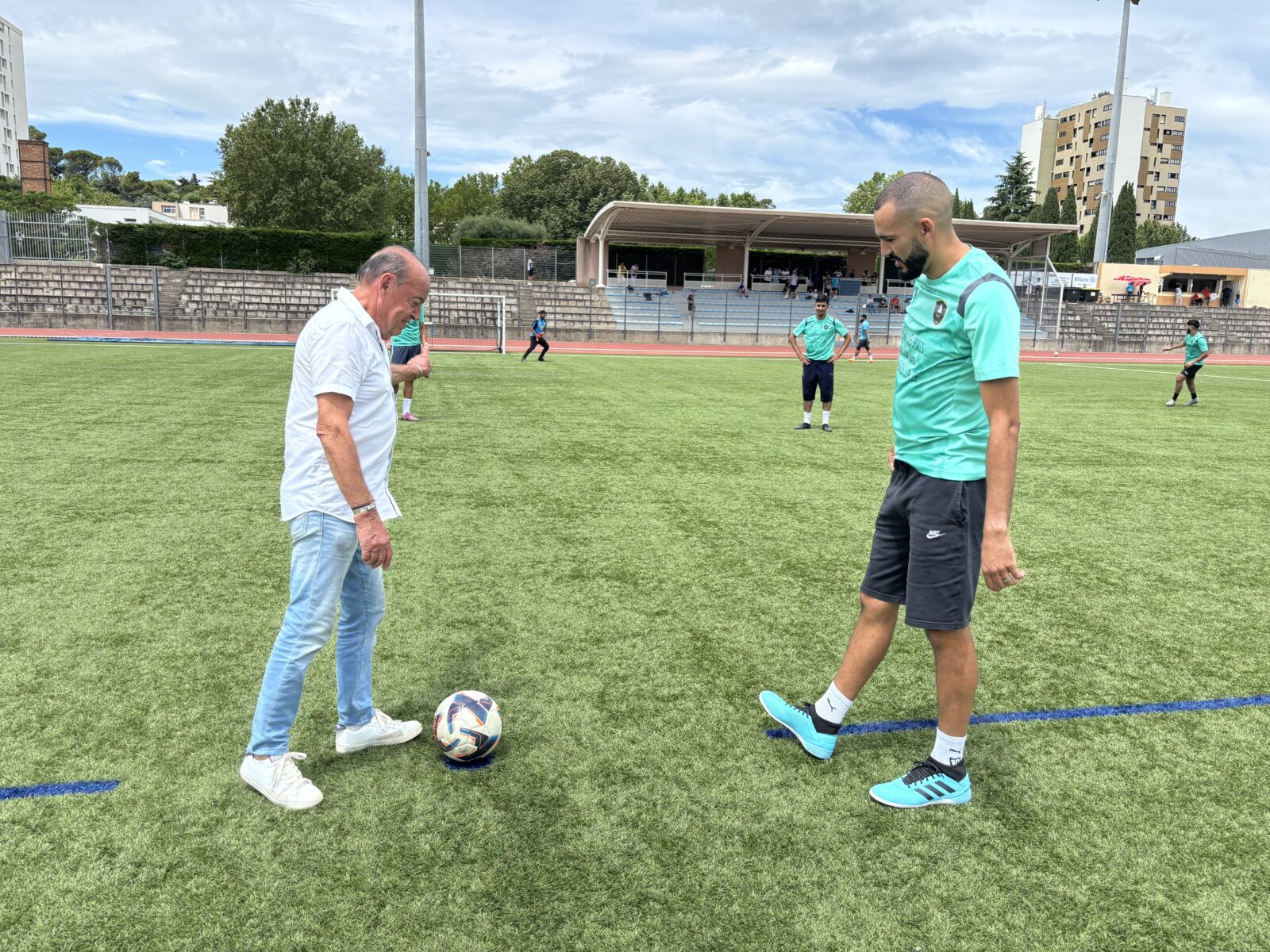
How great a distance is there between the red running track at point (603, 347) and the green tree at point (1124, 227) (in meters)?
34.0

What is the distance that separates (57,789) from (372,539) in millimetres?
1554

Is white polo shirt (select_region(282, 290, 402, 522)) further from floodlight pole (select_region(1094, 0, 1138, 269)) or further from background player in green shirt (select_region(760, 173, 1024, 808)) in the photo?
floodlight pole (select_region(1094, 0, 1138, 269))

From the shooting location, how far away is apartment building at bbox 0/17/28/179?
100812 millimetres

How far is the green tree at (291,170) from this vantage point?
52.8 metres

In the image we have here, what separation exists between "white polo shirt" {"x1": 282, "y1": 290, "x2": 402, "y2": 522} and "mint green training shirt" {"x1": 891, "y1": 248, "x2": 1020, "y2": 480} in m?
1.83

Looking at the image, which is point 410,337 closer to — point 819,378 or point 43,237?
point 819,378

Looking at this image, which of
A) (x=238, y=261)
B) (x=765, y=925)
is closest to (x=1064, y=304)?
(x=238, y=261)

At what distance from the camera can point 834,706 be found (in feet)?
11.3

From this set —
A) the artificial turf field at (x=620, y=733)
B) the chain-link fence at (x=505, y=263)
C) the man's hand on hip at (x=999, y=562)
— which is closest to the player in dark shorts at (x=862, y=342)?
the chain-link fence at (x=505, y=263)

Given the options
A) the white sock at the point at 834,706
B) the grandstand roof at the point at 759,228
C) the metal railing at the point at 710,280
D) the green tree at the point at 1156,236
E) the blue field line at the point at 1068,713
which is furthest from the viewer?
the green tree at the point at 1156,236

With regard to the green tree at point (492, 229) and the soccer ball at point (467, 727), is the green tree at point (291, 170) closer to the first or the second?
the green tree at point (492, 229)

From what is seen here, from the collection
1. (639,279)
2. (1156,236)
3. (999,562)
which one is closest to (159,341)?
(639,279)

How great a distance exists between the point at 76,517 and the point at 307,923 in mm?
5421

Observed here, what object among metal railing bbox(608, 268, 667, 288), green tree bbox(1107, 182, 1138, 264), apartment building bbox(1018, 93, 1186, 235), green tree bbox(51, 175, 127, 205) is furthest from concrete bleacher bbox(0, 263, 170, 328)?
apartment building bbox(1018, 93, 1186, 235)
